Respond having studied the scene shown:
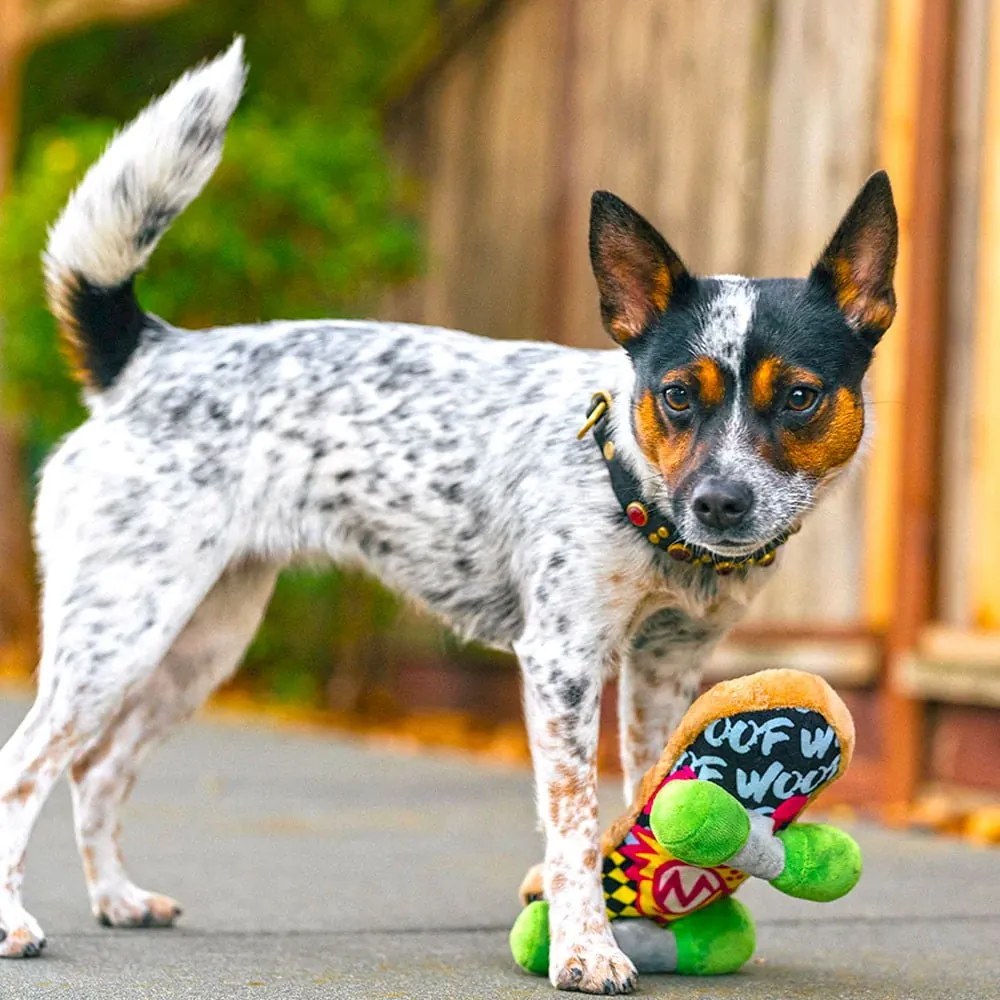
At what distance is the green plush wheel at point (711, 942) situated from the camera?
11.0 feet

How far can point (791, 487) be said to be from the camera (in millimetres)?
3266

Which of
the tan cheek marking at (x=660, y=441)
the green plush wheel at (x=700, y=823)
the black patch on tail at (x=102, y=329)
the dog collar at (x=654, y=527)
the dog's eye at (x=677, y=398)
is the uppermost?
the black patch on tail at (x=102, y=329)

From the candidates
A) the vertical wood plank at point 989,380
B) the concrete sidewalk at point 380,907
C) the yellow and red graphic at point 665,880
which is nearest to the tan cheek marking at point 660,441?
the yellow and red graphic at point 665,880

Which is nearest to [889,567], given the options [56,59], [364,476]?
[364,476]

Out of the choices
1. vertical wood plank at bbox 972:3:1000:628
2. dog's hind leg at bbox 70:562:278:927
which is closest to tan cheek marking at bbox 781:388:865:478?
dog's hind leg at bbox 70:562:278:927

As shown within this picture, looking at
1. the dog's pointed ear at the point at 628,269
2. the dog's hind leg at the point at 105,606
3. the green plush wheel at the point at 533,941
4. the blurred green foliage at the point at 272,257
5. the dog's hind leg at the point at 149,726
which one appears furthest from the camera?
the blurred green foliage at the point at 272,257

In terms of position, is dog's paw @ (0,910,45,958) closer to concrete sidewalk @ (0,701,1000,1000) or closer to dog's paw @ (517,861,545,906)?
concrete sidewalk @ (0,701,1000,1000)

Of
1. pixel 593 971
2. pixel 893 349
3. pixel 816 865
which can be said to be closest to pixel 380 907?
pixel 593 971

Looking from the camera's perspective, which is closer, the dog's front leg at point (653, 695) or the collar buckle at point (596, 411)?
the collar buckle at point (596, 411)

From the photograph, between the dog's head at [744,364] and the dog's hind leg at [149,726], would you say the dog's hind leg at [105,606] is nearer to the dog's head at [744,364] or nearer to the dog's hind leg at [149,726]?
the dog's hind leg at [149,726]

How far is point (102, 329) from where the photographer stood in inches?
156

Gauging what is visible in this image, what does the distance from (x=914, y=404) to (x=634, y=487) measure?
255 cm

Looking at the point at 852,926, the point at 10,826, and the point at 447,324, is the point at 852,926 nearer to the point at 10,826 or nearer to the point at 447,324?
the point at 10,826

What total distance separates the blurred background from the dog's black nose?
232cm
